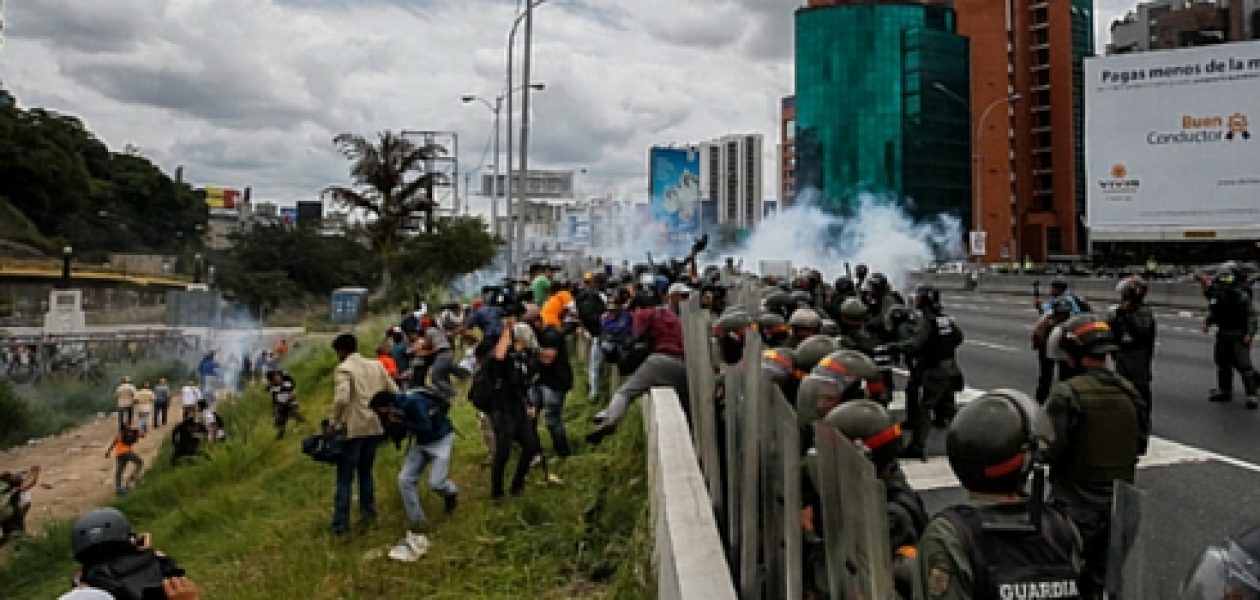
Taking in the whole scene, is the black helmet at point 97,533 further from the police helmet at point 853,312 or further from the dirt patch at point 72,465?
the dirt patch at point 72,465

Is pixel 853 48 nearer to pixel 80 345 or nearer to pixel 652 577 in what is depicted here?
pixel 80 345

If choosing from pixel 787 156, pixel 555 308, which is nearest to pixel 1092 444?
pixel 555 308

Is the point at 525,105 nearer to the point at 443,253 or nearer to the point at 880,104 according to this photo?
the point at 443,253

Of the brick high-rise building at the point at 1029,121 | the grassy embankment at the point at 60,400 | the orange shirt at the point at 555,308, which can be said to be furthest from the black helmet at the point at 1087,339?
the brick high-rise building at the point at 1029,121

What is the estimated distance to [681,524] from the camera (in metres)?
4.46

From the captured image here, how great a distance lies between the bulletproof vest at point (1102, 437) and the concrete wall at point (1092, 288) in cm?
1654

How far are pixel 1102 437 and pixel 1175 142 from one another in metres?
33.5

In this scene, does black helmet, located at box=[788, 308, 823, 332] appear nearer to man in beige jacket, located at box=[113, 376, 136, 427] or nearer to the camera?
the camera

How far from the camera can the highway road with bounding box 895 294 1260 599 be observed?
6.97ft

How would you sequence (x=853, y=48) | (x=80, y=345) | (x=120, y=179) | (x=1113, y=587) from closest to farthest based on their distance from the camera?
(x=1113, y=587), (x=80, y=345), (x=853, y=48), (x=120, y=179)

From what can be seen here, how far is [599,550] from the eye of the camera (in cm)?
718

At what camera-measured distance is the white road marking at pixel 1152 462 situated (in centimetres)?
727

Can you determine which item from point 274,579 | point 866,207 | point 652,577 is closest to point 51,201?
point 866,207

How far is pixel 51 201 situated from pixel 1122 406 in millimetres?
65756
